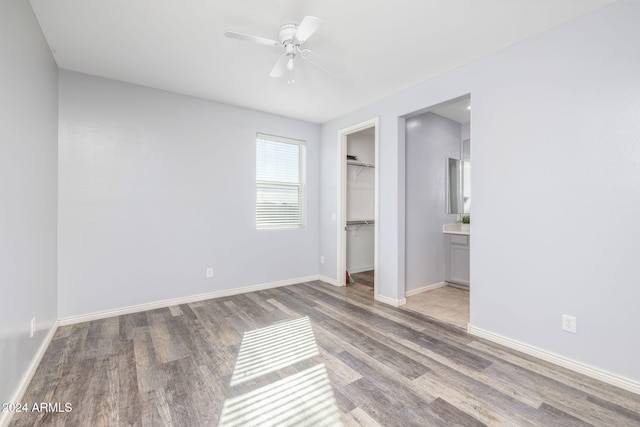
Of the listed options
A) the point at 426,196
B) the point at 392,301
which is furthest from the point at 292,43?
the point at 392,301

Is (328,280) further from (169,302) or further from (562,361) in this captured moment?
(562,361)

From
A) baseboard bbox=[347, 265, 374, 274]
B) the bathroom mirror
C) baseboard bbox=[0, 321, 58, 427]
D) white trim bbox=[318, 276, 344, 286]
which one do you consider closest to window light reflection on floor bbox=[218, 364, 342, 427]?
baseboard bbox=[0, 321, 58, 427]

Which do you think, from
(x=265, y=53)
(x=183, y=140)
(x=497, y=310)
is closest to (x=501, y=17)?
(x=265, y=53)

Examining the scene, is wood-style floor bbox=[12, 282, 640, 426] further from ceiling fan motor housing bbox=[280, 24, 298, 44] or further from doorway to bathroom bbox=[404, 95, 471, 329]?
ceiling fan motor housing bbox=[280, 24, 298, 44]

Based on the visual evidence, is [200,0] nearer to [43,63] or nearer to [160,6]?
[160,6]

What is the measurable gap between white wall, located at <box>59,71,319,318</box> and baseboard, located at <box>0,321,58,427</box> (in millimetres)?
565

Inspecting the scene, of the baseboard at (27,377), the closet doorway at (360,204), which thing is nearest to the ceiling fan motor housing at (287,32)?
the closet doorway at (360,204)

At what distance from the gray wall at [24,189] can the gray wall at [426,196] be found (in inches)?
144

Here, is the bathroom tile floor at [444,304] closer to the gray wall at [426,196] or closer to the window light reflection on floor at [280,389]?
the gray wall at [426,196]

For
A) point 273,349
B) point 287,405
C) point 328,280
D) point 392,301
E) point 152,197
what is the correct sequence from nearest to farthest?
point 287,405 < point 273,349 < point 152,197 < point 392,301 < point 328,280

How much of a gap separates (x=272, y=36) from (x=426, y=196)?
2855mm

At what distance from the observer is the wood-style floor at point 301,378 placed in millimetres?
1627

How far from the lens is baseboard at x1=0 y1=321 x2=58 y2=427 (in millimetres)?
1543

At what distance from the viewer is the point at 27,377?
6.22ft
